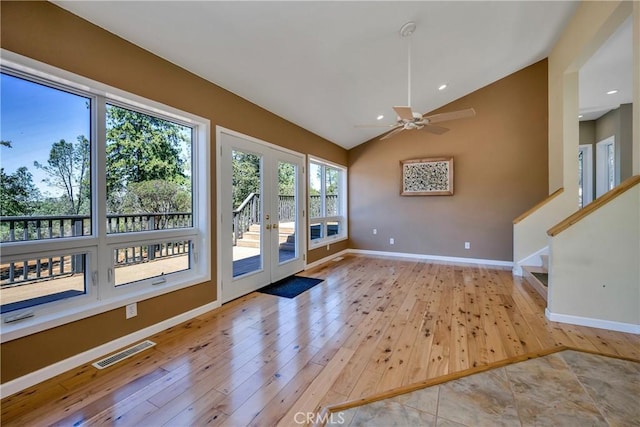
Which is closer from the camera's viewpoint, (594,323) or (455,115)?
(594,323)

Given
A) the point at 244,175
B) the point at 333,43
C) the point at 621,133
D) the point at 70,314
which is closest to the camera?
the point at 70,314

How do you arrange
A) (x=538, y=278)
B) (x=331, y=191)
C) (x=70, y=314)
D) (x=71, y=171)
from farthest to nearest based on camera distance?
(x=331, y=191) → (x=538, y=278) → (x=71, y=171) → (x=70, y=314)

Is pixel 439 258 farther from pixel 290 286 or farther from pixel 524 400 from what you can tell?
pixel 524 400

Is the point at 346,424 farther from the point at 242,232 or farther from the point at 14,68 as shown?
the point at 14,68

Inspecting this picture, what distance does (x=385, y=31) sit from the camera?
9.73ft

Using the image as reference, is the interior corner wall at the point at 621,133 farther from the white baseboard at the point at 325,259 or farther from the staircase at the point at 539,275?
the white baseboard at the point at 325,259

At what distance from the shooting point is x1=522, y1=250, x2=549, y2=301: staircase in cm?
355

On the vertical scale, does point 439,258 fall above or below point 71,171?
below

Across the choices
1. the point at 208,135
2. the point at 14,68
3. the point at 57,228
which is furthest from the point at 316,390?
the point at 14,68

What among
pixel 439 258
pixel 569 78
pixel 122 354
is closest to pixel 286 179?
pixel 122 354

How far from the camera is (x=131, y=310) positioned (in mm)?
2439

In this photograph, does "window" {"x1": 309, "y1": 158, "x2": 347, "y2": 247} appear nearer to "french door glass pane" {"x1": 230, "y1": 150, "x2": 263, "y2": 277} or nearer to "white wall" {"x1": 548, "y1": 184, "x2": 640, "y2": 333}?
"french door glass pane" {"x1": 230, "y1": 150, "x2": 263, "y2": 277}

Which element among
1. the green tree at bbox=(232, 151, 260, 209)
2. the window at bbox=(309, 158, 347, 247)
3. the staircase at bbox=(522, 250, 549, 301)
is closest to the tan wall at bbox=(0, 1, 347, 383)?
the green tree at bbox=(232, 151, 260, 209)

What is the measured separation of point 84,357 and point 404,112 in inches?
138
